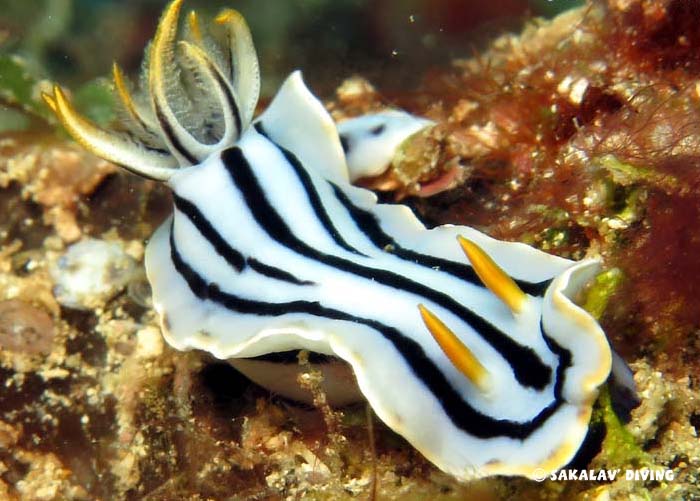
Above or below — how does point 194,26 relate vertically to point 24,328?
above

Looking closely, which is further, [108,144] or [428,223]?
[428,223]

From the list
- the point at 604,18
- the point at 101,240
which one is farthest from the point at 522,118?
the point at 101,240

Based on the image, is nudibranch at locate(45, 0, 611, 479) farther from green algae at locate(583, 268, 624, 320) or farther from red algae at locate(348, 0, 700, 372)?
red algae at locate(348, 0, 700, 372)

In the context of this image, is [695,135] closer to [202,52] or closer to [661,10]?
[661,10]

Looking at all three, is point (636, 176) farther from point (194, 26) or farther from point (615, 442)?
point (194, 26)

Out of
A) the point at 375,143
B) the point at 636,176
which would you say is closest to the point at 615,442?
the point at 636,176

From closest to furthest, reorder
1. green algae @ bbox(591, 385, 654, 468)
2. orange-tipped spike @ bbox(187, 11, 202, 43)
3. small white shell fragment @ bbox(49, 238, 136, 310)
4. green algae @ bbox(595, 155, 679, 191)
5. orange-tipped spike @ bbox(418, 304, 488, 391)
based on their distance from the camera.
Result: orange-tipped spike @ bbox(418, 304, 488, 391), green algae @ bbox(591, 385, 654, 468), green algae @ bbox(595, 155, 679, 191), orange-tipped spike @ bbox(187, 11, 202, 43), small white shell fragment @ bbox(49, 238, 136, 310)

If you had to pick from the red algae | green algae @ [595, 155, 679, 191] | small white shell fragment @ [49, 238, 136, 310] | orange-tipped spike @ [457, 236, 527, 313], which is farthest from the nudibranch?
small white shell fragment @ [49, 238, 136, 310]
